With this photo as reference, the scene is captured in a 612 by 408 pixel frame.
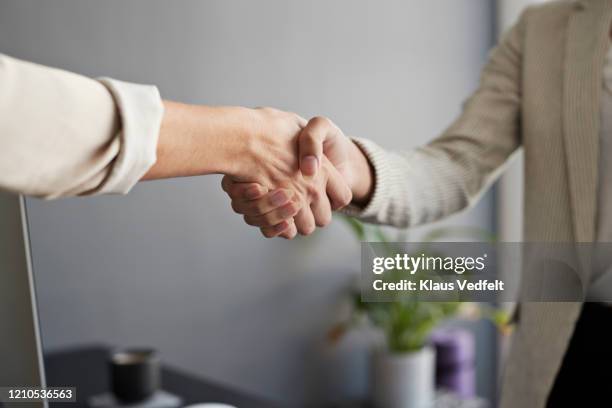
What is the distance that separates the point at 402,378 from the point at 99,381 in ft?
4.10

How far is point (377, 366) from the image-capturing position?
235 centimetres

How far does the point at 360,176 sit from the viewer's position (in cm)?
101

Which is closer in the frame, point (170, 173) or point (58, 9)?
point (170, 173)

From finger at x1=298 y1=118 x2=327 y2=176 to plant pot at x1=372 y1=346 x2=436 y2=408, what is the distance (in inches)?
60.7

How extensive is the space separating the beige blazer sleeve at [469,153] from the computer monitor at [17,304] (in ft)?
1.91

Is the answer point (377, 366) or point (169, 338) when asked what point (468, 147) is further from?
point (377, 366)

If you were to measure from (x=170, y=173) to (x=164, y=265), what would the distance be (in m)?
1.29

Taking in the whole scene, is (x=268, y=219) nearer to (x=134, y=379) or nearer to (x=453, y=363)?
(x=134, y=379)

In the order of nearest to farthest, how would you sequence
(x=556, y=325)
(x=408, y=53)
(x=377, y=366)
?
1. (x=556, y=325)
2. (x=377, y=366)
3. (x=408, y=53)

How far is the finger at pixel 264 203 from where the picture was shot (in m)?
0.88

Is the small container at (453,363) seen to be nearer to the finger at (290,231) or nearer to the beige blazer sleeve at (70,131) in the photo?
the finger at (290,231)

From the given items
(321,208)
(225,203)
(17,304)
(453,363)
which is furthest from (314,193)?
(453,363)

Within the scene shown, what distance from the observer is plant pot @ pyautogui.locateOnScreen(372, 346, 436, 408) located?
230cm

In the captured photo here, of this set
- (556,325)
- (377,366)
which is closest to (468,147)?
(556,325)
